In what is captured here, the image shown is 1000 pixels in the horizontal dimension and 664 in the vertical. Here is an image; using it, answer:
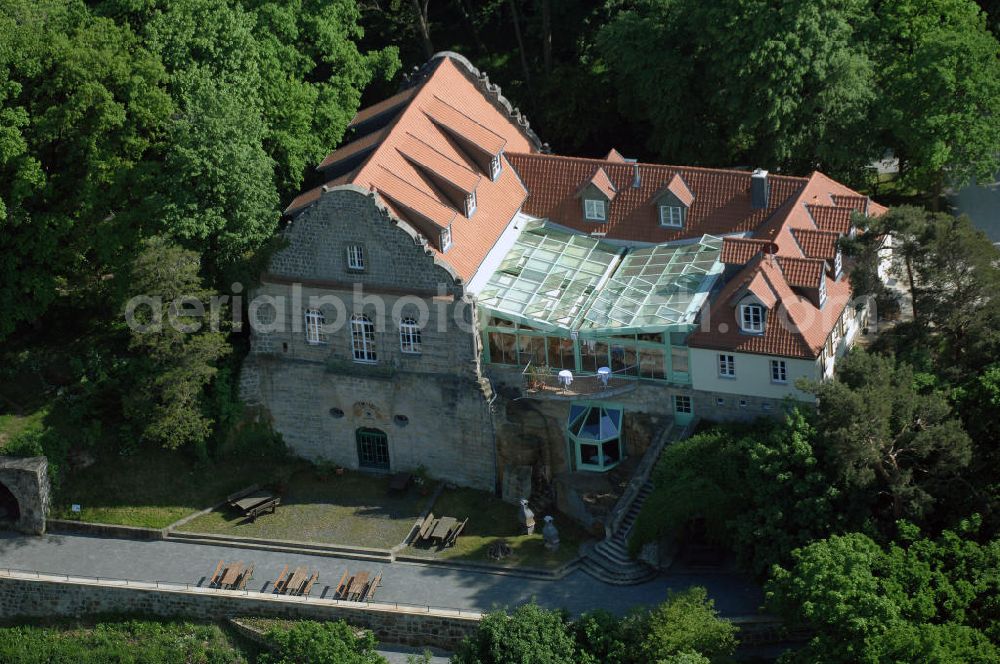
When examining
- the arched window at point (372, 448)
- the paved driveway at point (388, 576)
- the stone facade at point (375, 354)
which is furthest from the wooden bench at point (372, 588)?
the arched window at point (372, 448)

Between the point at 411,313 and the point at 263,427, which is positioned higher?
the point at 411,313

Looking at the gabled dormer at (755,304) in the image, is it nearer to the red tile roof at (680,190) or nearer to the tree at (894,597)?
the red tile roof at (680,190)

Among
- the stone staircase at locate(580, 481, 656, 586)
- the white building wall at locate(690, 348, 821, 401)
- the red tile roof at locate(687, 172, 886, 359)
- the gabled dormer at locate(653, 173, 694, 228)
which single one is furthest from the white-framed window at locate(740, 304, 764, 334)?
the stone staircase at locate(580, 481, 656, 586)

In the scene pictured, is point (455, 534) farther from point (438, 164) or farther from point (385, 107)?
point (385, 107)

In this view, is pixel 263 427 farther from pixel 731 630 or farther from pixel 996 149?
pixel 996 149

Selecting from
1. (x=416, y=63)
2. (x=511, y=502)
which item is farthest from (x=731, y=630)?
(x=416, y=63)

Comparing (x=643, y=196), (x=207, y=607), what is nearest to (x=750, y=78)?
(x=643, y=196)
